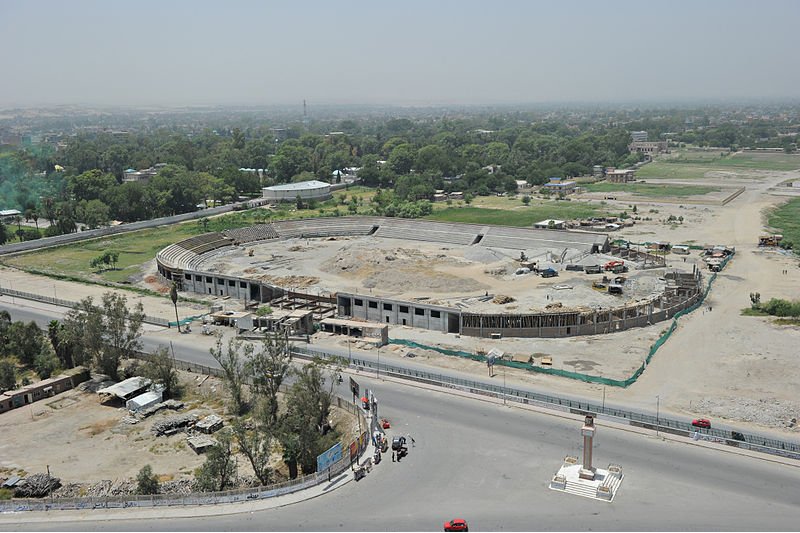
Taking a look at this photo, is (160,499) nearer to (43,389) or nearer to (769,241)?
(43,389)

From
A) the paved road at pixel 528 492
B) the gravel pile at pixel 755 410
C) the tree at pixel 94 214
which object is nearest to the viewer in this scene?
the paved road at pixel 528 492

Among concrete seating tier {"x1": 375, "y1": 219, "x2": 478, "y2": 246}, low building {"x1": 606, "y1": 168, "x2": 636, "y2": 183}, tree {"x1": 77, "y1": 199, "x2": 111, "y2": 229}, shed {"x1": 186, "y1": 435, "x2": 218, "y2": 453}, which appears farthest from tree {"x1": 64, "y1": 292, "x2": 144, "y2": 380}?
low building {"x1": 606, "y1": 168, "x2": 636, "y2": 183}

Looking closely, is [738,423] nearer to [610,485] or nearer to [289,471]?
[610,485]

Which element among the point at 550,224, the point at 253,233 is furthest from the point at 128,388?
the point at 550,224

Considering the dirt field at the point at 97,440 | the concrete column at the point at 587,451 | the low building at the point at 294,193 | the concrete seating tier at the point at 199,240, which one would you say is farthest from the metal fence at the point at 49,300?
the low building at the point at 294,193

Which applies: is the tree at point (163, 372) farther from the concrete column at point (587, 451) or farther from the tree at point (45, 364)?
the concrete column at point (587, 451)

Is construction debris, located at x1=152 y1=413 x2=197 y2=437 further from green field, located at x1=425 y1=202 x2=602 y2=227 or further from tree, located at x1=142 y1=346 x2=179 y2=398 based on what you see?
green field, located at x1=425 y1=202 x2=602 y2=227
